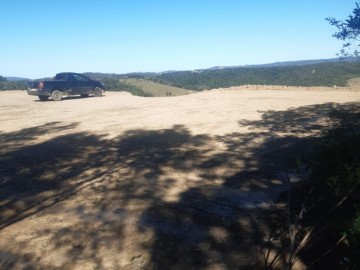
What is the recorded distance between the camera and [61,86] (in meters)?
20.5

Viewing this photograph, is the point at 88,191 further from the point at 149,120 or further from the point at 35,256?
the point at 149,120

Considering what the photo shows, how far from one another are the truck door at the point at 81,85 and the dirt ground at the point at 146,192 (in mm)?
10686

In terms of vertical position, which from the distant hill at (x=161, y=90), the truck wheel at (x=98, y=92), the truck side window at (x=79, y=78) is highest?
the truck side window at (x=79, y=78)

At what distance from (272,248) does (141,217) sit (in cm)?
183

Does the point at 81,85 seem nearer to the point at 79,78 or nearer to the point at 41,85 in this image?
the point at 79,78

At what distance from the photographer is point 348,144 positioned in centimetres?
372

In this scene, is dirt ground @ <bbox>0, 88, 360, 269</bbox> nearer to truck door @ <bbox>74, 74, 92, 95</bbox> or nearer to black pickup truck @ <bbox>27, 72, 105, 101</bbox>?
black pickup truck @ <bbox>27, 72, 105, 101</bbox>

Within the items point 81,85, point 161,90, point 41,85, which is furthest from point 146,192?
point 161,90

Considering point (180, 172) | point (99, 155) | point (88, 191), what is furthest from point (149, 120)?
point (88, 191)

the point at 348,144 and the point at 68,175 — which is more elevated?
the point at 348,144

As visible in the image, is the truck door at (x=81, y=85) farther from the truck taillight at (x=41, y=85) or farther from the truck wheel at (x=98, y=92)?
the truck taillight at (x=41, y=85)

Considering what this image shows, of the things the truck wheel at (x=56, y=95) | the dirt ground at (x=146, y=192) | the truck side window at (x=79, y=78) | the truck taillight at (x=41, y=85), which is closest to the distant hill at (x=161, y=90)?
the truck side window at (x=79, y=78)

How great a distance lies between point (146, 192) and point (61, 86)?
56.7ft

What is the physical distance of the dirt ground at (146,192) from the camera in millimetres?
3643
